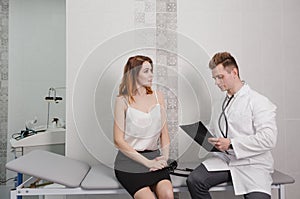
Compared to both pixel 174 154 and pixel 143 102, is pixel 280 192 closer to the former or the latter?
pixel 174 154

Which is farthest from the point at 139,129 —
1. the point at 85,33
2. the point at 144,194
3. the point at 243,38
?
the point at 243,38

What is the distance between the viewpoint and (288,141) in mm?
2277

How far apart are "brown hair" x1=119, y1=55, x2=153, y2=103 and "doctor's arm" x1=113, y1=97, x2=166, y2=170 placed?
53 millimetres

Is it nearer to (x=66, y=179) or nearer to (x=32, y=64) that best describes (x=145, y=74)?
(x=66, y=179)

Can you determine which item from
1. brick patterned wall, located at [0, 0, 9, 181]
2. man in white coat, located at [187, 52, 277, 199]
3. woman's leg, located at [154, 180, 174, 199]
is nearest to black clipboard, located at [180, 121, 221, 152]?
man in white coat, located at [187, 52, 277, 199]

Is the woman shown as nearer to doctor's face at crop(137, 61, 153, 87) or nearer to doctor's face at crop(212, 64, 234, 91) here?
doctor's face at crop(137, 61, 153, 87)

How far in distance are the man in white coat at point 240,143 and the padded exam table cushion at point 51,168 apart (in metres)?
0.54

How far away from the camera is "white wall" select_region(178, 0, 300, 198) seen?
220cm

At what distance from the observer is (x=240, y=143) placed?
5.49 ft

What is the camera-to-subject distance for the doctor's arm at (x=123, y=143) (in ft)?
5.51

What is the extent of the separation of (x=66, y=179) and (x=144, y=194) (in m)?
0.36

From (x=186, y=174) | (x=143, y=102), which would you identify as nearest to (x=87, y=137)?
(x=143, y=102)

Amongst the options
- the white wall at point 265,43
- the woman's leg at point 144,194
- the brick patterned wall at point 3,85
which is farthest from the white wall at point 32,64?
the woman's leg at point 144,194

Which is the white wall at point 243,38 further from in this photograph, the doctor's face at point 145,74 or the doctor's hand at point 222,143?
the doctor's hand at point 222,143
